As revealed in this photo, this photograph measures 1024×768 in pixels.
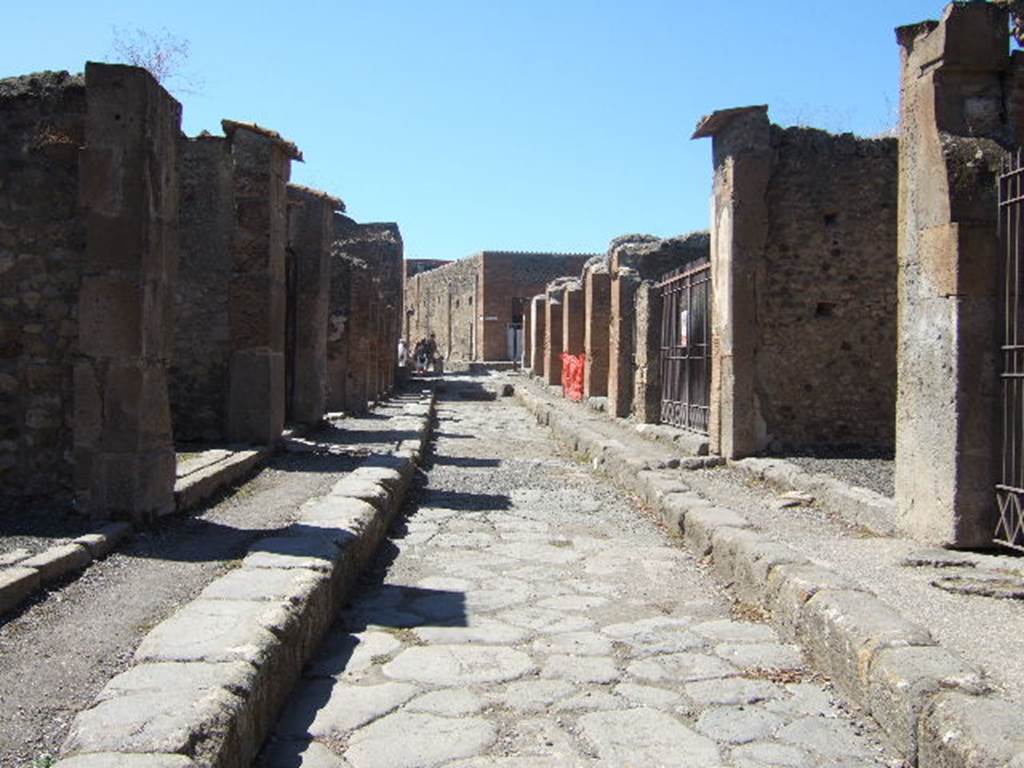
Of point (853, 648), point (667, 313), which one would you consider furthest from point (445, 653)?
point (667, 313)

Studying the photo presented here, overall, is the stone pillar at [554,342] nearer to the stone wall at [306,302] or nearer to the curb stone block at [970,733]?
the stone wall at [306,302]

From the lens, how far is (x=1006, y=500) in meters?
6.03

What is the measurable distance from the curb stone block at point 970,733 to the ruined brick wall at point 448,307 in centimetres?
4521

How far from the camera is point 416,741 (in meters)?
3.74

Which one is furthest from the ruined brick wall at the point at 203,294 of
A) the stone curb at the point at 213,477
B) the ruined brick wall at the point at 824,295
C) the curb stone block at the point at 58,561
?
the curb stone block at the point at 58,561

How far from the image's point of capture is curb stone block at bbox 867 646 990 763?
349 centimetres

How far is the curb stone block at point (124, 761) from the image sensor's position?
8.93ft

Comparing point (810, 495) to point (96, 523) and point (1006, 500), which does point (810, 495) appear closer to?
point (1006, 500)

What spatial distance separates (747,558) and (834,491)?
2.49 m

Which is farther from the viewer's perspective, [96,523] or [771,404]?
[771,404]

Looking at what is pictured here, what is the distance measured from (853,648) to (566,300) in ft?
65.7

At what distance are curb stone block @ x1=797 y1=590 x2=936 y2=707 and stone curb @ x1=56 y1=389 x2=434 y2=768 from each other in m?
2.15

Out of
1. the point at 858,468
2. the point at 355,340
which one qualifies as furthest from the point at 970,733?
the point at 355,340

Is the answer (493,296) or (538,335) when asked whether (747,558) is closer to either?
(538,335)
